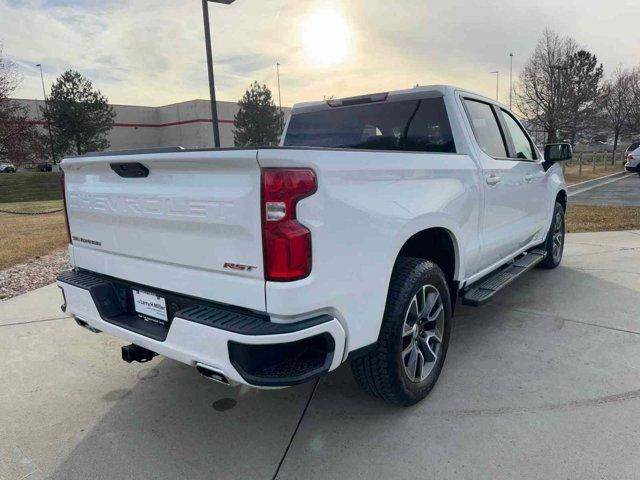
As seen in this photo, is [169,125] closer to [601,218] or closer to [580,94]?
[580,94]

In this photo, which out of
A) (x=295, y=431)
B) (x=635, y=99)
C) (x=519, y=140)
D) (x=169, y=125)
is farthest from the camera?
(x=169, y=125)

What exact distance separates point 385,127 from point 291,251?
7.13 ft

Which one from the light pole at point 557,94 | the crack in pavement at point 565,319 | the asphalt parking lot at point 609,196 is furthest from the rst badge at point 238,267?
the light pole at point 557,94

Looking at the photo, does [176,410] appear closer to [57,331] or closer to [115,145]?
[57,331]

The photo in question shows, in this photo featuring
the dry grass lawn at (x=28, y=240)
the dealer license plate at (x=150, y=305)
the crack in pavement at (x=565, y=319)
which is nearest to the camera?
the dealer license plate at (x=150, y=305)

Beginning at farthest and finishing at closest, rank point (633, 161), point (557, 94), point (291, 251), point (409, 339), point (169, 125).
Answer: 1. point (169, 125)
2. point (557, 94)
3. point (633, 161)
4. point (409, 339)
5. point (291, 251)

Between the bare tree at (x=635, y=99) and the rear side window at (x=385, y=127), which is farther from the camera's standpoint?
the bare tree at (x=635, y=99)

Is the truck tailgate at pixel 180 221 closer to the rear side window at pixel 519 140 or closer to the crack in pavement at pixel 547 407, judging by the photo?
the crack in pavement at pixel 547 407

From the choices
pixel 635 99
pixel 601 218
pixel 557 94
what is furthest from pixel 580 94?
pixel 601 218

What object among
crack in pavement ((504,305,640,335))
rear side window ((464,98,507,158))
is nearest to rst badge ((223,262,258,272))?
rear side window ((464,98,507,158))

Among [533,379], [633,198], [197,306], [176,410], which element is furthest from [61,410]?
[633,198]

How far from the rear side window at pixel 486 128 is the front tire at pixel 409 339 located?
144cm

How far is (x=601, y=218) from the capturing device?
30.9 ft

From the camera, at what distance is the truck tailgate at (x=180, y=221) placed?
6.77 ft
